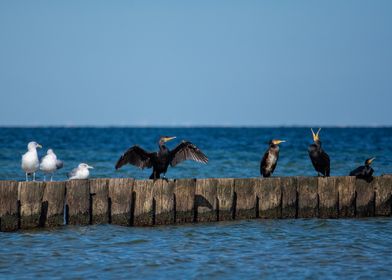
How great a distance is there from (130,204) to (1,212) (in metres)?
2.04

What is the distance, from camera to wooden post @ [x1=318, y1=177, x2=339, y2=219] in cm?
1273

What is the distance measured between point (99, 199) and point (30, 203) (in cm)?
109

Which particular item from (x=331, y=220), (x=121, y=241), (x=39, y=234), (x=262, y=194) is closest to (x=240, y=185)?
(x=262, y=194)

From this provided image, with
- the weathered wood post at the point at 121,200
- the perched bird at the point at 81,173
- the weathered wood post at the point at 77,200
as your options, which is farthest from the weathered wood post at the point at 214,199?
the perched bird at the point at 81,173

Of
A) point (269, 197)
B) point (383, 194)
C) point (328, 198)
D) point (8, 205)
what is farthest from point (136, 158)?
point (383, 194)

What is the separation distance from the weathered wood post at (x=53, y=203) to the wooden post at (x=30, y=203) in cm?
9

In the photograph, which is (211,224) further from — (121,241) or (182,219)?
(121,241)

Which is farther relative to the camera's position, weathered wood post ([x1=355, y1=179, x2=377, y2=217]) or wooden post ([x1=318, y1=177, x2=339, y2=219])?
weathered wood post ([x1=355, y1=179, x2=377, y2=217])

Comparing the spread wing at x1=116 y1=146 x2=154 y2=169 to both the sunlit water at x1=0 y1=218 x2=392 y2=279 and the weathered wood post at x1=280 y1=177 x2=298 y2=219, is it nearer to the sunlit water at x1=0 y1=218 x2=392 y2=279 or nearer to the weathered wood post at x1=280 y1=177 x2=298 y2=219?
the sunlit water at x1=0 y1=218 x2=392 y2=279

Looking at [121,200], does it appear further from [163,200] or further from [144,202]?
[163,200]

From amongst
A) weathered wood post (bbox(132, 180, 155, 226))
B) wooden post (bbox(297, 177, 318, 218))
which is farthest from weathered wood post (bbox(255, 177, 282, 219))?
weathered wood post (bbox(132, 180, 155, 226))

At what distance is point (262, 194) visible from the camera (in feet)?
40.8

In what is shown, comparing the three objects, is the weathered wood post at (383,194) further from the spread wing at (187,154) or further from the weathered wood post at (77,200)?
the weathered wood post at (77,200)

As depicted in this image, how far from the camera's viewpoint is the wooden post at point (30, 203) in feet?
37.0
